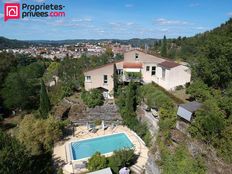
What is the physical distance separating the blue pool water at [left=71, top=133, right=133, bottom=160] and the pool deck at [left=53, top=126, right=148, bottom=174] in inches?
28.7

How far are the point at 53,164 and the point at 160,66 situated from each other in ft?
66.1

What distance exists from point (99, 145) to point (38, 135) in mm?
6519

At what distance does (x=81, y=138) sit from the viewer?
22.4 metres

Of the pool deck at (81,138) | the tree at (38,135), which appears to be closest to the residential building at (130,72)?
the pool deck at (81,138)

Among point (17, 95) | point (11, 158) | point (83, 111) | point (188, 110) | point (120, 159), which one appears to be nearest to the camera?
point (11, 158)

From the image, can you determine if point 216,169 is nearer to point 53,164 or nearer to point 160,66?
point 53,164

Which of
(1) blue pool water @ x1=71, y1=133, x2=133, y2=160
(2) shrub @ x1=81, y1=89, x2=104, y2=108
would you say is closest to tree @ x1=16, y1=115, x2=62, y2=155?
(1) blue pool water @ x1=71, y1=133, x2=133, y2=160

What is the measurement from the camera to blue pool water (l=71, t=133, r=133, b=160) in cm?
1959

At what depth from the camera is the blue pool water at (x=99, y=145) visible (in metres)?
19.6

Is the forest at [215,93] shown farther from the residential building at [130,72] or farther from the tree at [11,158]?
the tree at [11,158]

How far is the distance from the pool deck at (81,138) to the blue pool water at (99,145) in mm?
730

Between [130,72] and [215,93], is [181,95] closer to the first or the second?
[215,93]

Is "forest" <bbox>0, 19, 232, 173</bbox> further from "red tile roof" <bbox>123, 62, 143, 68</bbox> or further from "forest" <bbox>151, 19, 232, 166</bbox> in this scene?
"red tile roof" <bbox>123, 62, 143, 68</bbox>

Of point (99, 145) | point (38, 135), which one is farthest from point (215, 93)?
point (38, 135)
